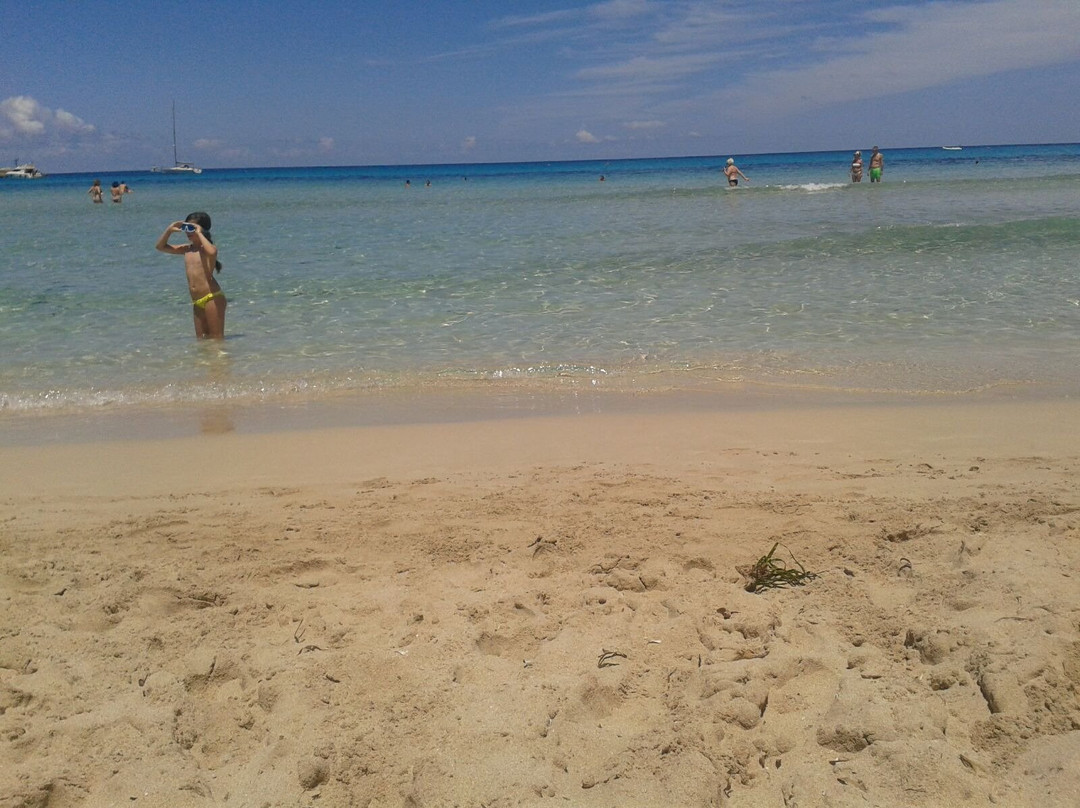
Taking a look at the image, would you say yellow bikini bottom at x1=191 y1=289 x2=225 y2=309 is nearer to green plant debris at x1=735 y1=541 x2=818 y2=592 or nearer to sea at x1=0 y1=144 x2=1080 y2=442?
sea at x1=0 y1=144 x2=1080 y2=442

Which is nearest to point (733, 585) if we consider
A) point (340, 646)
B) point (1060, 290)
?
point (340, 646)

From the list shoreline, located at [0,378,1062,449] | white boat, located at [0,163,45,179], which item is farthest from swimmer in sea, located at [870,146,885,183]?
white boat, located at [0,163,45,179]

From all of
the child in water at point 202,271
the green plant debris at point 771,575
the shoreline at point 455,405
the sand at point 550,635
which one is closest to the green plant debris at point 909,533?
the sand at point 550,635

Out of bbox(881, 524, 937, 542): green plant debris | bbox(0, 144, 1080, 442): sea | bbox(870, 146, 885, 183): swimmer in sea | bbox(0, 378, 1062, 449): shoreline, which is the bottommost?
bbox(881, 524, 937, 542): green plant debris

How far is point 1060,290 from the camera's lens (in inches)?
410

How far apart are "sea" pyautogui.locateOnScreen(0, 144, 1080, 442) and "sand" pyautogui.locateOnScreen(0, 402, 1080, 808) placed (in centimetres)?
208

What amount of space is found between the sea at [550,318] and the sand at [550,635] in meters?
2.08

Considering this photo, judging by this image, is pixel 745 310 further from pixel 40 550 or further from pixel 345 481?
pixel 40 550

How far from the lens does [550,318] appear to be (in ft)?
32.3

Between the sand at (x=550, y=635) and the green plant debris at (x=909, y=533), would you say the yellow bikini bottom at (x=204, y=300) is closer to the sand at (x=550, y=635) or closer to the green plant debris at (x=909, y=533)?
the sand at (x=550, y=635)

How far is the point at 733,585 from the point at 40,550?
10.3 feet

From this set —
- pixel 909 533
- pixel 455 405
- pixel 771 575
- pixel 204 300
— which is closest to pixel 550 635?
pixel 771 575

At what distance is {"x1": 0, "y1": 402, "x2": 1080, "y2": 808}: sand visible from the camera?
2.45 meters

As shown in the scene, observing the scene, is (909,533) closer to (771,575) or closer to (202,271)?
(771,575)
